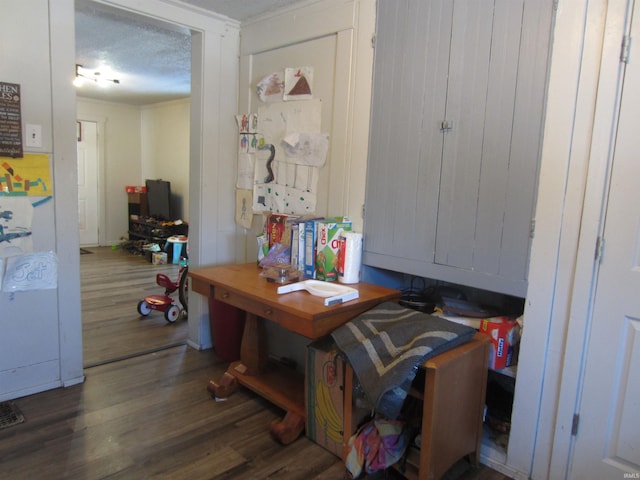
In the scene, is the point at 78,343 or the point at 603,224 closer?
the point at 603,224

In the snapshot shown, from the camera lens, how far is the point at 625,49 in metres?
1.48

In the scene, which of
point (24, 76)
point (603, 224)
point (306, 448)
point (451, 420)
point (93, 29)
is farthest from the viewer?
point (93, 29)

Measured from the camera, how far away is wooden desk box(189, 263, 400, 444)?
5.87ft

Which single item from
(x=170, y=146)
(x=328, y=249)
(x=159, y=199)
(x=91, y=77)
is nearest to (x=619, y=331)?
(x=328, y=249)

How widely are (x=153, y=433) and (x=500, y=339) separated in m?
1.67

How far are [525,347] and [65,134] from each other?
8.23 feet

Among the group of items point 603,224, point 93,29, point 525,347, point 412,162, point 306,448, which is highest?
point 93,29

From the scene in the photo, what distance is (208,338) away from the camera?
311 cm

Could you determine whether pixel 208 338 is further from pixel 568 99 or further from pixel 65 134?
pixel 568 99

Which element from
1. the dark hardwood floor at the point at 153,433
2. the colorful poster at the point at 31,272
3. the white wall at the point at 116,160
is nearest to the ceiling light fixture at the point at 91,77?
the white wall at the point at 116,160

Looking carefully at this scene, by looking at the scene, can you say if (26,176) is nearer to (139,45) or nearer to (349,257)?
(349,257)

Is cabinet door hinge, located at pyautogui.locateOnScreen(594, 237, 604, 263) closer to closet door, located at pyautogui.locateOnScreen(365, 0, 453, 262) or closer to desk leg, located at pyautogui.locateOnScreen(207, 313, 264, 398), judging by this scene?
closet door, located at pyautogui.locateOnScreen(365, 0, 453, 262)

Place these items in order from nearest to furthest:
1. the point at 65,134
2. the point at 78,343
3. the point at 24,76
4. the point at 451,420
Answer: the point at 451,420 < the point at 24,76 < the point at 65,134 < the point at 78,343

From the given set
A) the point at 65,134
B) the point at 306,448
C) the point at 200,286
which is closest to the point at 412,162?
the point at 200,286
